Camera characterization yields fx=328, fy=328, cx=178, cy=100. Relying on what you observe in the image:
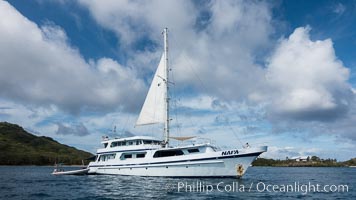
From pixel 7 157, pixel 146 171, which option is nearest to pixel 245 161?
pixel 146 171

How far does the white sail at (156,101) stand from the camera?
4750cm

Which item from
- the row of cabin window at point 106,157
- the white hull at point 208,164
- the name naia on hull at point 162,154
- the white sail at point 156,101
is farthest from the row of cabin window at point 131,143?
the white hull at point 208,164

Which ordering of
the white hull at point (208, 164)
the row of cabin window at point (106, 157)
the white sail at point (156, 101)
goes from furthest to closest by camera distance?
the row of cabin window at point (106, 157)
the white sail at point (156, 101)
the white hull at point (208, 164)

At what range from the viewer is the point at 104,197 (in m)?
26.1

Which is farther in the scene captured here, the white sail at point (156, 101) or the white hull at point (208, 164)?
the white sail at point (156, 101)

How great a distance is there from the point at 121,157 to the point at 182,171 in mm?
11996

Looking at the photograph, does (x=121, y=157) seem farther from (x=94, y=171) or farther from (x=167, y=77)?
(x=167, y=77)

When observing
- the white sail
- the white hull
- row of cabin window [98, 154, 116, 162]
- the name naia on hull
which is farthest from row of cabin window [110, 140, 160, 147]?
the white hull

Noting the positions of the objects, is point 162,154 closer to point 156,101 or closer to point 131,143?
point 131,143

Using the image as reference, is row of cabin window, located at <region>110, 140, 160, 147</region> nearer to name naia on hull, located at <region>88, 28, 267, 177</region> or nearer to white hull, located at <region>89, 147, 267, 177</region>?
name naia on hull, located at <region>88, 28, 267, 177</region>

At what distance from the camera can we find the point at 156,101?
48.1 meters

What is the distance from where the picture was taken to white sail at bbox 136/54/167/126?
156 ft

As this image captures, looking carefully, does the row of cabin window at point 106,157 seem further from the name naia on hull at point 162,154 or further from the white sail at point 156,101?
the white sail at point 156,101

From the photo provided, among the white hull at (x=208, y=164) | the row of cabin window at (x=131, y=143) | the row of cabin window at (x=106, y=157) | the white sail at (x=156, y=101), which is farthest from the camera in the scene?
the row of cabin window at (x=106, y=157)
